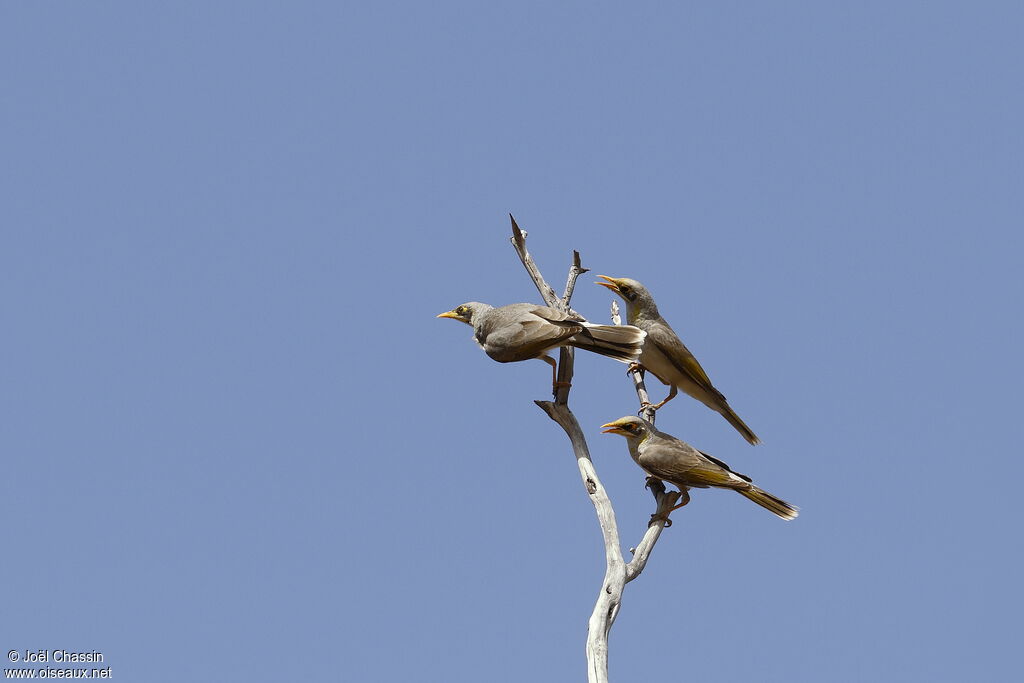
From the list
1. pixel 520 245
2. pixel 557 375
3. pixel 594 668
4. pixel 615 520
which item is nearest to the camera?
pixel 594 668

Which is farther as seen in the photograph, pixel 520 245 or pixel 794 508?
pixel 520 245

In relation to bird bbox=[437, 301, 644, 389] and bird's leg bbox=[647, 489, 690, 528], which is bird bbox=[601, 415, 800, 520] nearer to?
bird's leg bbox=[647, 489, 690, 528]

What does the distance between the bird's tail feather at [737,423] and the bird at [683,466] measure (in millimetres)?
1143

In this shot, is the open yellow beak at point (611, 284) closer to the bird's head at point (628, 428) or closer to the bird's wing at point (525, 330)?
the bird's wing at point (525, 330)

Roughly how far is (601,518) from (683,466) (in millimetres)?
938

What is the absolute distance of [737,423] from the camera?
10.9m

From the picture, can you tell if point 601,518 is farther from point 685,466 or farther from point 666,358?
point 666,358

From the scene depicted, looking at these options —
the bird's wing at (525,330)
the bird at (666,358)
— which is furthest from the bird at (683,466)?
the bird's wing at (525,330)

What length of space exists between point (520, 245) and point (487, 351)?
1528 mm

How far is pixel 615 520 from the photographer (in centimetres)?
981

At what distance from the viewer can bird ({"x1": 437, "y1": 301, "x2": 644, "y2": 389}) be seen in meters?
9.84

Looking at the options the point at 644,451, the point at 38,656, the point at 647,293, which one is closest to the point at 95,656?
the point at 38,656

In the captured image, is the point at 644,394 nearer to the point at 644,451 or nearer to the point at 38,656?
the point at 644,451

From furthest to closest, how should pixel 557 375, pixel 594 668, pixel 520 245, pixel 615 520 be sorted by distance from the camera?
pixel 520 245 → pixel 557 375 → pixel 615 520 → pixel 594 668
